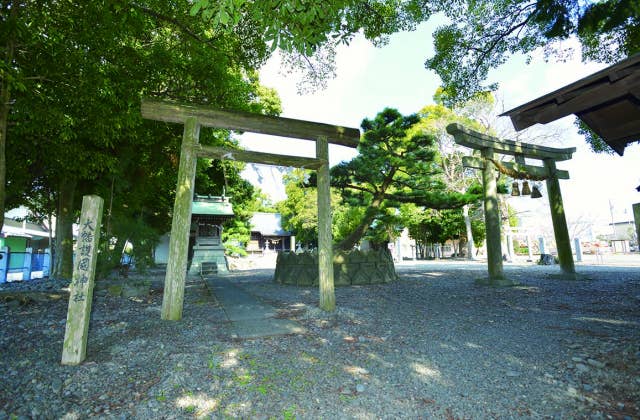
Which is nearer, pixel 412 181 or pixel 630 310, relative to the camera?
pixel 630 310

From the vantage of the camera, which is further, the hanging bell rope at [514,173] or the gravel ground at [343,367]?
the hanging bell rope at [514,173]

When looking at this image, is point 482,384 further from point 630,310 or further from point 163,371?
point 630,310

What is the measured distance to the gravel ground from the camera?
2357mm

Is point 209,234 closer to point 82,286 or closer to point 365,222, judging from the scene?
point 365,222

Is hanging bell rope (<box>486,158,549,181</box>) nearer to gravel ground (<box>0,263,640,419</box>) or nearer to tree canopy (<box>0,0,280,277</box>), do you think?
gravel ground (<box>0,263,640,419</box>)

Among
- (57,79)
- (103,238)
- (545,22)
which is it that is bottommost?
(103,238)

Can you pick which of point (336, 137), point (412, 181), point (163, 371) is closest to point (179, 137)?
point (336, 137)

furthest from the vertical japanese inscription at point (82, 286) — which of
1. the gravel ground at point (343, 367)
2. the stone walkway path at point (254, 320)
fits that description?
the stone walkway path at point (254, 320)

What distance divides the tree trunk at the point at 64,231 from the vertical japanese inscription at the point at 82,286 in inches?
374

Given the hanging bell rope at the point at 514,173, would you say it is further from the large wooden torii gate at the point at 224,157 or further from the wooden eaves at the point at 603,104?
the large wooden torii gate at the point at 224,157

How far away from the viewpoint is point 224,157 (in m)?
5.41

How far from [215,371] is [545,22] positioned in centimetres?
930

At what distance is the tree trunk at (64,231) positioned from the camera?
1077 cm

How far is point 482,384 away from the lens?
266cm
